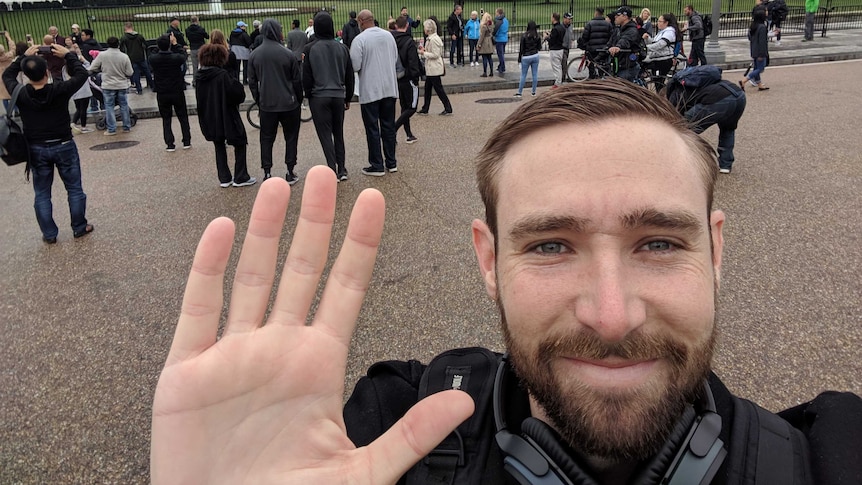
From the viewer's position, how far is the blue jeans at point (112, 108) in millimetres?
11008

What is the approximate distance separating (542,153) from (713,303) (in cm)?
51

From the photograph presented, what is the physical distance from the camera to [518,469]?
129cm

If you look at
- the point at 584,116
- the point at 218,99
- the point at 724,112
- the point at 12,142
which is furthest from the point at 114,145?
the point at 584,116

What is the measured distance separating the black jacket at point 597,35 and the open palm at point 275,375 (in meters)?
13.2

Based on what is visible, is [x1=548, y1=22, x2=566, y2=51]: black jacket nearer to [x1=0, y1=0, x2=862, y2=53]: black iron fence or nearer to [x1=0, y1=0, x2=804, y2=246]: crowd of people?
[x1=0, y1=0, x2=804, y2=246]: crowd of people

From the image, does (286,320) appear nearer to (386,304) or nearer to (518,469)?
(518,469)

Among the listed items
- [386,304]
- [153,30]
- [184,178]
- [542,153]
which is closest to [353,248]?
[542,153]

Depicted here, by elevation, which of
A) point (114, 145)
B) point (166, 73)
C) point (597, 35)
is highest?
point (597, 35)

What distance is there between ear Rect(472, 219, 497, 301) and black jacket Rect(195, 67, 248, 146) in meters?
6.21

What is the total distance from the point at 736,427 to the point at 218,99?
7067mm

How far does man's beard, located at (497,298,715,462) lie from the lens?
1.20 m

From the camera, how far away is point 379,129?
7.80 metres

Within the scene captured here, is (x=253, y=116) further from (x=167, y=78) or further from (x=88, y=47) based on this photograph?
(x=88, y=47)

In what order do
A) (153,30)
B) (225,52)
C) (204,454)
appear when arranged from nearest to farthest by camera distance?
(204,454), (225,52), (153,30)
